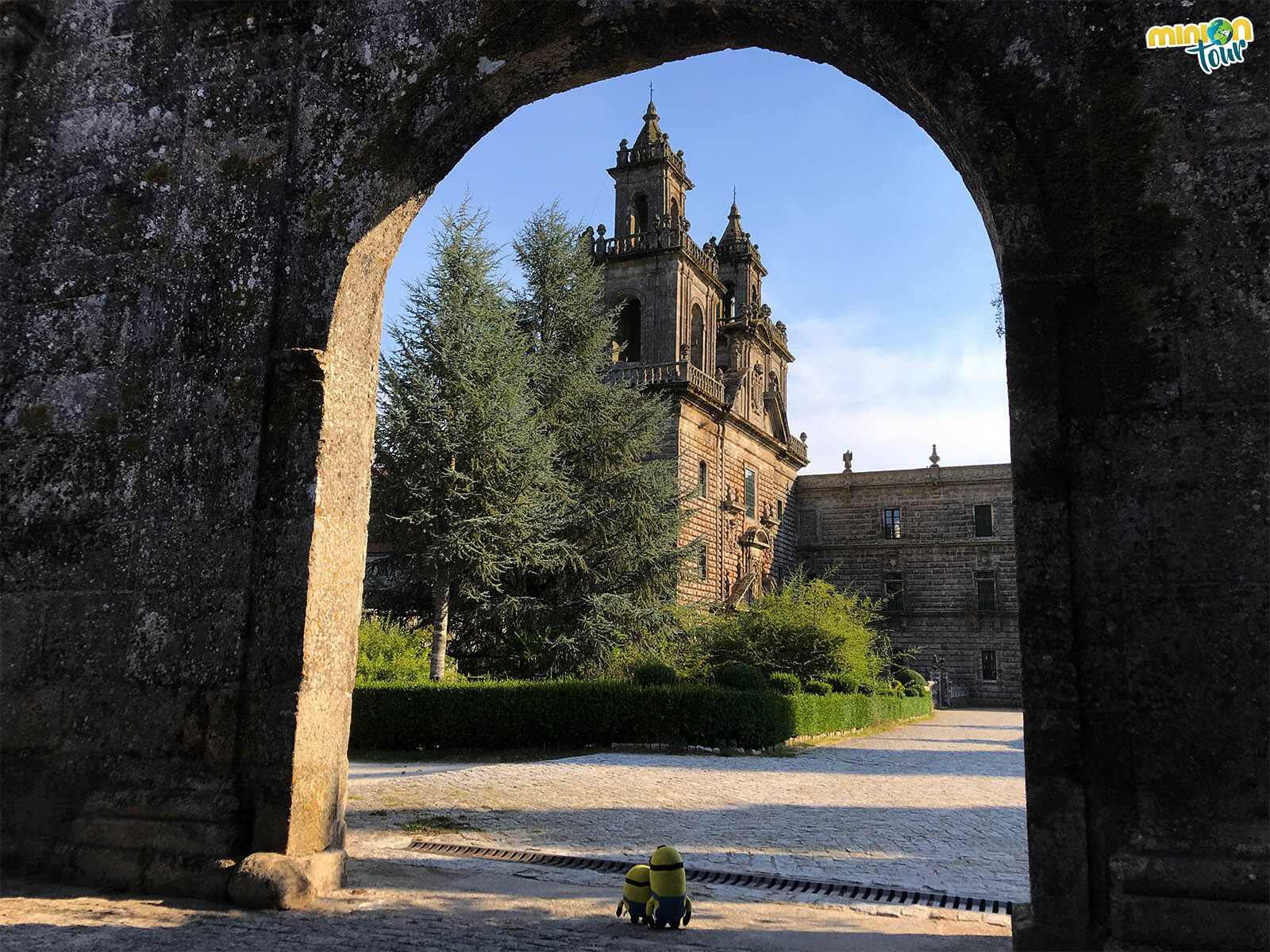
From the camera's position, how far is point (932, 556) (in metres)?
38.4

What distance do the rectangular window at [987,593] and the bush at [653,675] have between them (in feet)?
89.7

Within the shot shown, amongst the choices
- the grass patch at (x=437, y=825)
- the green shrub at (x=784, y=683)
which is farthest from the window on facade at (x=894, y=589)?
the grass patch at (x=437, y=825)

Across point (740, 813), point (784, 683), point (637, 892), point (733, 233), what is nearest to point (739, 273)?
point (733, 233)

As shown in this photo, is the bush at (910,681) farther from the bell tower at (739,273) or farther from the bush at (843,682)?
the bell tower at (739,273)

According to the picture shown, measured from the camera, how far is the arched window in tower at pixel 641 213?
28.2 meters

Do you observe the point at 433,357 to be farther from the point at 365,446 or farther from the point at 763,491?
the point at 763,491

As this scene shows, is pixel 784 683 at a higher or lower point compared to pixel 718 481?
lower

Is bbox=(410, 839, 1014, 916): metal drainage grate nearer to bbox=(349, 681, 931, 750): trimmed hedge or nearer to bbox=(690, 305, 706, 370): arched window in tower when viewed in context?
bbox=(349, 681, 931, 750): trimmed hedge

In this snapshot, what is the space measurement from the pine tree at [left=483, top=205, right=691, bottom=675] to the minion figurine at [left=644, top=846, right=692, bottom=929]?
12.1m

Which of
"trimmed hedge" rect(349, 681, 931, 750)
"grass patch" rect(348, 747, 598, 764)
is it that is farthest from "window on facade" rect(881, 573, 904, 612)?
"grass patch" rect(348, 747, 598, 764)

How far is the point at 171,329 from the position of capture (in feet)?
13.2

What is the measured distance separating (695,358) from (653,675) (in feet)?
53.4

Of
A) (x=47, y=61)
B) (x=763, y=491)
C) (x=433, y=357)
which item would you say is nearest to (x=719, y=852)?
(x=47, y=61)

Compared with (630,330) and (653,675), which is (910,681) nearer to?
(630,330)
